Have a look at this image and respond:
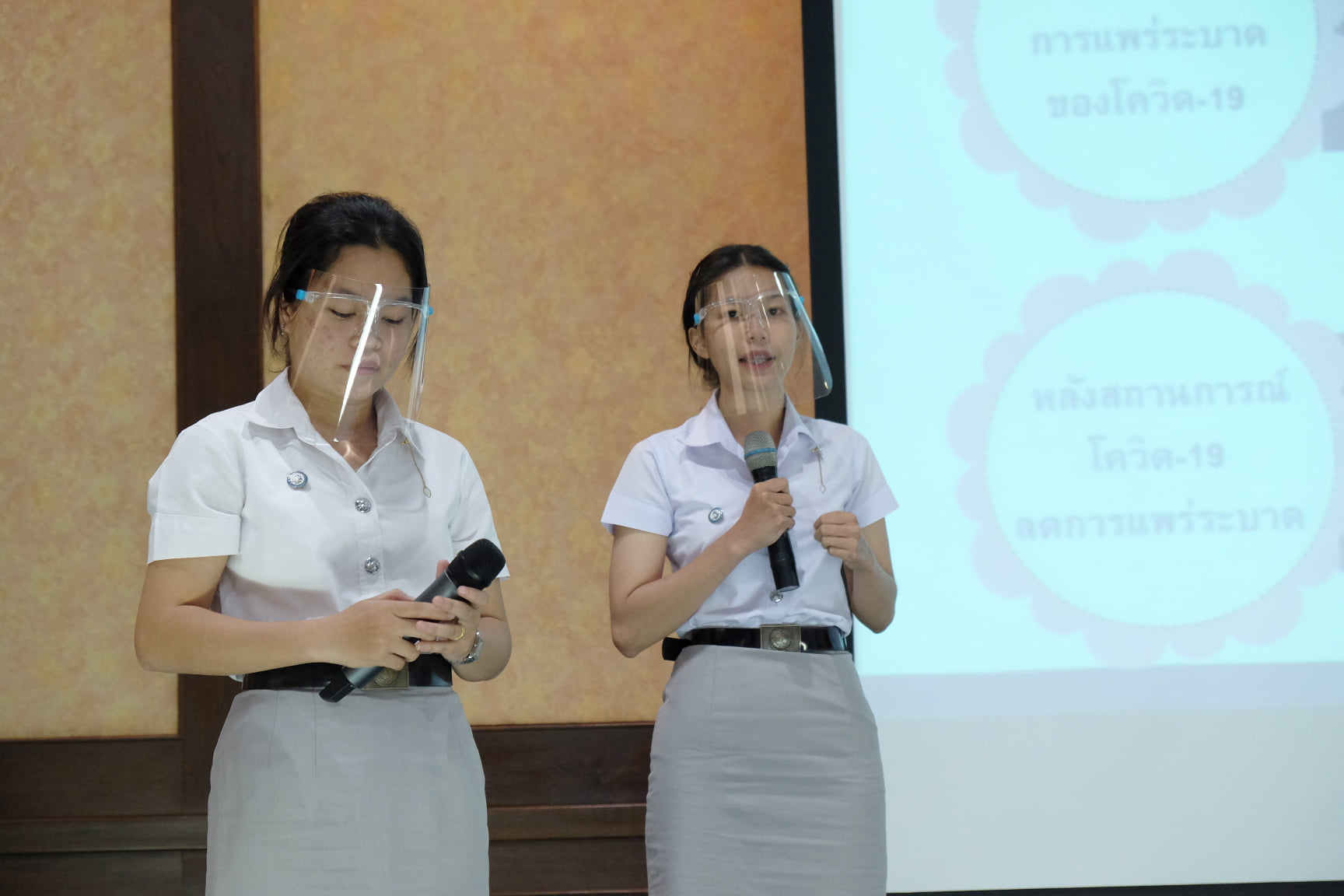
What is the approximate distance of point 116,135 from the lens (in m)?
2.80

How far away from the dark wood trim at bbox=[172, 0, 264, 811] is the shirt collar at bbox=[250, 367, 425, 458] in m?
1.41

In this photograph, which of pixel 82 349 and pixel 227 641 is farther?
pixel 82 349

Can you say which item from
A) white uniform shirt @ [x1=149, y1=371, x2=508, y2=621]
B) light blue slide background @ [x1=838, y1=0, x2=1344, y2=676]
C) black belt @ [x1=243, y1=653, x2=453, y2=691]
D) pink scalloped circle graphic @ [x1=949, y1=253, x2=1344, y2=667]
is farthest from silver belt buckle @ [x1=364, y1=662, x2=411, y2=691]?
pink scalloped circle graphic @ [x1=949, y1=253, x2=1344, y2=667]

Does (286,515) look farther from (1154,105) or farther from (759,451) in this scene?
(1154,105)

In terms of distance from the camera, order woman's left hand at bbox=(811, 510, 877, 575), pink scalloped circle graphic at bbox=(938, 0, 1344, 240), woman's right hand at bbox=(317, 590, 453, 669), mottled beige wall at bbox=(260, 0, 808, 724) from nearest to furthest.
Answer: woman's right hand at bbox=(317, 590, 453, 669) → woman's left hand at bbox=(811, 510, 877, 575) → pink scalloped circle graphic at bbox=(938, 0, 1344, 240) → mottled beige wall at bbox=(260, 0, 808, 724)

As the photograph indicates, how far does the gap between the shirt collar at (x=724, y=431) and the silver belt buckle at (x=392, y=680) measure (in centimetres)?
65

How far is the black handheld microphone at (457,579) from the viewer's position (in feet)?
4.08

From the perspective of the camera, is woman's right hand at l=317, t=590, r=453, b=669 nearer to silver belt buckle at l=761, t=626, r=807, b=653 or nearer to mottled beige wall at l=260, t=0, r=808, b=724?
silver belt buckle at l=761, t=626, r=807, b=653

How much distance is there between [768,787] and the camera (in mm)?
1676

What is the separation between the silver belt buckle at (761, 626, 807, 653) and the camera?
170 cm

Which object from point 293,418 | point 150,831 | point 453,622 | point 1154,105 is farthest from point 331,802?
point 1154,105

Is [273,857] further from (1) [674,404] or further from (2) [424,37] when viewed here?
(2) [424,37]

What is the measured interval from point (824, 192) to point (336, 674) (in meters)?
1.67

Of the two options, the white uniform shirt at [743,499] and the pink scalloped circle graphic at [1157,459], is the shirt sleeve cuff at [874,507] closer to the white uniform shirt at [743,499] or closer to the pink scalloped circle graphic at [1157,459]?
the white uniform shirt at [743,499]
